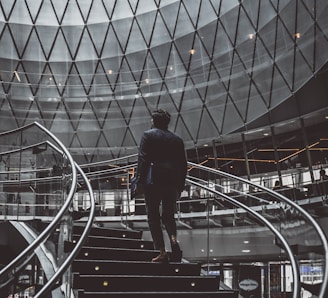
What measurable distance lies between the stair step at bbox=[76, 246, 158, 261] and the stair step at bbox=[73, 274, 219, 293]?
0.99 meters

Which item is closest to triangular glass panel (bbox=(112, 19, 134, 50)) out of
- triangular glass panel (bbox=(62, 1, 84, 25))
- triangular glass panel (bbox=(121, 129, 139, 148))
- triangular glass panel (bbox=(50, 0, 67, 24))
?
triangular glass panel (bbox=(62, 1, 84, 25))

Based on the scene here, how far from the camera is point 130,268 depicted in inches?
283

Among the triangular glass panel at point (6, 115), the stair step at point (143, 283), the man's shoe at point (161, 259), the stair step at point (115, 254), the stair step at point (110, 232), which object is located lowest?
the stair step at point (143, 283)

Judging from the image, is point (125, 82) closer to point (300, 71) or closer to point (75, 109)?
point (75, 109)

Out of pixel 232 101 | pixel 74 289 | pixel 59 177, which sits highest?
pixel 232 101

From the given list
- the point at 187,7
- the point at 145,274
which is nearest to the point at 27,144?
the point at 145,274

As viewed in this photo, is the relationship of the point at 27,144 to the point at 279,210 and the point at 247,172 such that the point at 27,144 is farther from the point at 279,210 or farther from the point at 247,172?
the point at 247,172

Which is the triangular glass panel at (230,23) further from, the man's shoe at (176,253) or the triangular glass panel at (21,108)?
the man's shoe at (176,253)

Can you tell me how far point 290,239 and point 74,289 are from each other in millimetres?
2702

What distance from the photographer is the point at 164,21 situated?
100ft

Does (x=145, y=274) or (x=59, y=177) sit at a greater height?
(x=59, y=177)

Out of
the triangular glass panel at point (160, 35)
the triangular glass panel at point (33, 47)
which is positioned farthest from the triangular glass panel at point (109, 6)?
the triangular glass panel at point (33, 47)

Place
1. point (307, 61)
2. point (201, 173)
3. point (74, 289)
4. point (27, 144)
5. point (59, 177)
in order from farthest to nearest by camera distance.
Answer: point (307, 61) < point (201, 173) < point (27, 144) < point (59, 177) < point (74, 289)

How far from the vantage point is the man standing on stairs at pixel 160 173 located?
6949mm
